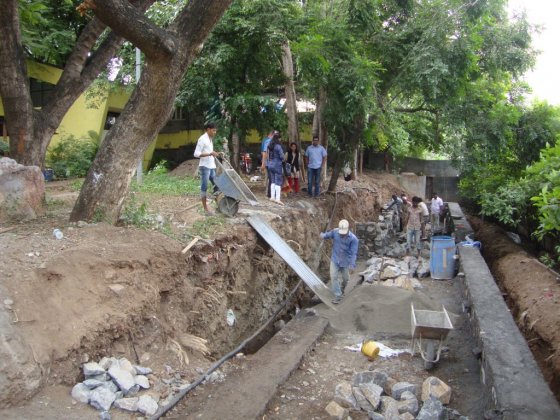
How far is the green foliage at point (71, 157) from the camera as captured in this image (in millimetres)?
16172

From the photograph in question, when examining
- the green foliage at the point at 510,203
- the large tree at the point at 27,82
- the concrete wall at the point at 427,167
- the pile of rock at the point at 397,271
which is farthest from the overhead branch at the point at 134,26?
the concrete wall at the point at 427,167

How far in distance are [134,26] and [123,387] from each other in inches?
162

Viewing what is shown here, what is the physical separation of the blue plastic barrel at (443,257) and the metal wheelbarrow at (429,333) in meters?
4.87

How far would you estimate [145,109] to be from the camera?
6664mm

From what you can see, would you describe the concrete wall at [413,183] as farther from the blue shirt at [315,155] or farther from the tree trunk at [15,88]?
the tree trunk at [15,88]

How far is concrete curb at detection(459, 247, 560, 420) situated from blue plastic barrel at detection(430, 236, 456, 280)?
3.71 meters

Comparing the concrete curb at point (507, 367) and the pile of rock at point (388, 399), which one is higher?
the concrete curb at point (507, 367)

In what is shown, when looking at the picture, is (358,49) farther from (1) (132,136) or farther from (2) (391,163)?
(2) (391,163)

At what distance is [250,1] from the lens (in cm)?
1233

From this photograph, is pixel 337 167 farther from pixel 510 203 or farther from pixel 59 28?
pixel 59 28

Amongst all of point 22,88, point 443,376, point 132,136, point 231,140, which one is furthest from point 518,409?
point 231,140

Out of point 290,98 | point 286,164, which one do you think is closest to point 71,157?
point 290,98

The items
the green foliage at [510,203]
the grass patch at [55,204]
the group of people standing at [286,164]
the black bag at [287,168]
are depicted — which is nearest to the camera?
the grass patch at [55,204]

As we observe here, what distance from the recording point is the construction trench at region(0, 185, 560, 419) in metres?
5.10
